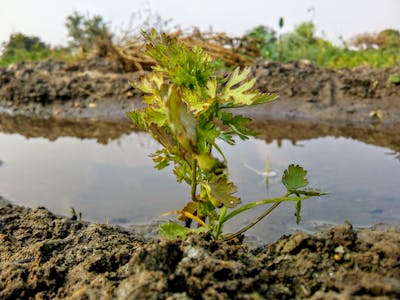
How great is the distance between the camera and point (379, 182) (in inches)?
134

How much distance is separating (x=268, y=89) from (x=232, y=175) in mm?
3808

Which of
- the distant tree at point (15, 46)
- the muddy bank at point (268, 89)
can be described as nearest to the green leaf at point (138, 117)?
the muddy bank at point (268, 89)

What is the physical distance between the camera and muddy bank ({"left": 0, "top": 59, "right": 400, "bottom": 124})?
6887 millimetres

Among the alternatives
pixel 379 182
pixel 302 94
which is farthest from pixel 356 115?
pixel 379 182

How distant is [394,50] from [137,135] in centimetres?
914

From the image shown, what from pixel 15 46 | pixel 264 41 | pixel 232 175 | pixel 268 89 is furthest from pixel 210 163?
pixel 15 46

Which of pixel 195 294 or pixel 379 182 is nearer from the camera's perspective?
pixel 195 294

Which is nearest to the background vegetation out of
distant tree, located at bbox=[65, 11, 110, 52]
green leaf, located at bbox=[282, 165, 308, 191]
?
distant tree, located at bbox=[65, 11, 110, 52]

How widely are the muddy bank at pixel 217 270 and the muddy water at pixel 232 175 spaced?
3.21 ft

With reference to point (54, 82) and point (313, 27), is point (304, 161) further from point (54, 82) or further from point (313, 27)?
point (313, 27)

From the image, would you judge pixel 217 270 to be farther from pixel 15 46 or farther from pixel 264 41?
pixel 15 46

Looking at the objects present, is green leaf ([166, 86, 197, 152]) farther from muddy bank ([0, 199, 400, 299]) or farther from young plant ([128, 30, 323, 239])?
muddy bank ([0, 199, 400, 299])

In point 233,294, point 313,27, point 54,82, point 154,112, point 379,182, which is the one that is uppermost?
point 313,27

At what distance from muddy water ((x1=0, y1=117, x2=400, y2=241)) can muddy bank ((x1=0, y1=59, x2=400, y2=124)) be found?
3.97 feet
